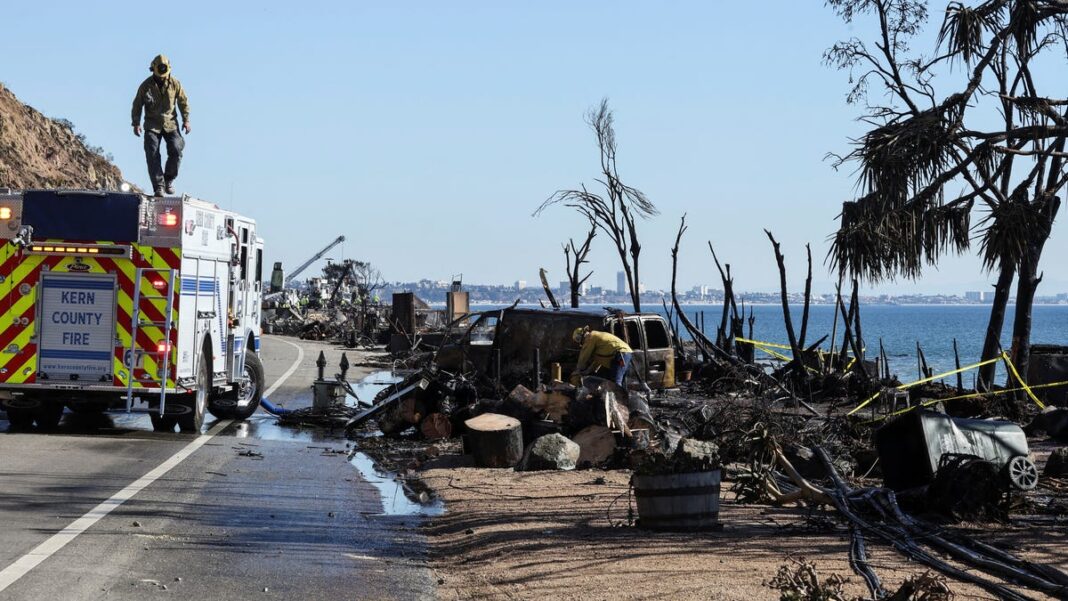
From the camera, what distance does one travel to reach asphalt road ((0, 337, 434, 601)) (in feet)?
27.9

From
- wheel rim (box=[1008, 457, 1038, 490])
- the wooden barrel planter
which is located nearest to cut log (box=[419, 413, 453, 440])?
the wooden barrel planter

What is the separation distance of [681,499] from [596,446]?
16.9 ft

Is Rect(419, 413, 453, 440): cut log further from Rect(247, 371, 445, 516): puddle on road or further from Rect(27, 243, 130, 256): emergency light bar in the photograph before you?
Rect(27, 243, 130, 256): emergency light bar

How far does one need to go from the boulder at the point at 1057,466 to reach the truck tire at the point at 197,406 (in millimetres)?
10415

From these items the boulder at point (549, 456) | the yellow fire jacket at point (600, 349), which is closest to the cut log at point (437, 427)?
the yellow fire jacket at point (600, 349)

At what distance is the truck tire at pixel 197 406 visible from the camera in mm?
18016

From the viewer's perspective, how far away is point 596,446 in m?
15.6

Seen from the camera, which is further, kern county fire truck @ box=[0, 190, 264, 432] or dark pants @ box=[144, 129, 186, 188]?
dark pants @ box=[144, 129, 186, 188]

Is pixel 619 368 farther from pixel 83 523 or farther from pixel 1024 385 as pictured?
pixel 83 523

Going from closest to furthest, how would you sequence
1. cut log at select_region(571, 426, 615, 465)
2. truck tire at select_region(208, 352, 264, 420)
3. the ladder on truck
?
cut log at select_region(571, 426, 615, 465)
the ladder on truck
truck tire at select_region(208, 352, 264, 420)

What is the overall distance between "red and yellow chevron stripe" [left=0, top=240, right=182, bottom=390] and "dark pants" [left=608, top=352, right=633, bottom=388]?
5.93 m

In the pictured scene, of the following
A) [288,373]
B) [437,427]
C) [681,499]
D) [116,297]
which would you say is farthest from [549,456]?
[288,373]

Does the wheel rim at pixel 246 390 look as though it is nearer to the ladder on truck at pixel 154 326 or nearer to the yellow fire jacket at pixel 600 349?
the ladder on truck at pixel 154 326

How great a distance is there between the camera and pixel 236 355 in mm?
20188
